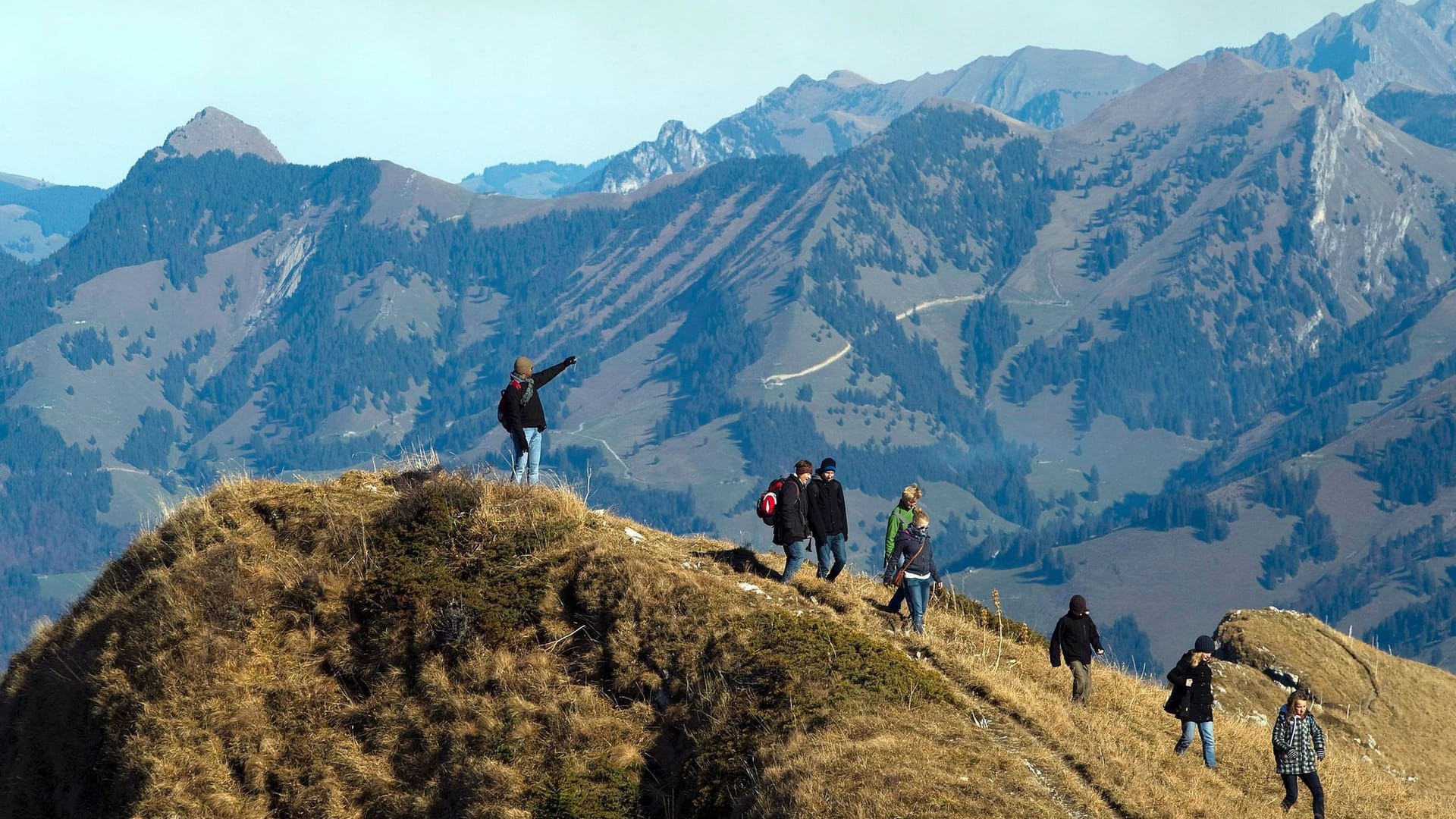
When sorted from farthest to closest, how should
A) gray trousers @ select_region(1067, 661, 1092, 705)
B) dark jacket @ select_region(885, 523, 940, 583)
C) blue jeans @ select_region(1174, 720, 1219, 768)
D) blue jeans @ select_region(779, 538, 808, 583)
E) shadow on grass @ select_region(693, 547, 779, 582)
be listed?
shadow on grass @ select_region(693, 547, 779, 582)
blue jeans @ select_region(779, 538, 808, 583)
dark jacket @ select_region(885, 523, 940, 583)
gray trousers @ select_region(1067, 661, 1092, 705)
blue jeans @ select_region(1174, 720, 1219, 768)

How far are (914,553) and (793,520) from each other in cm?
286

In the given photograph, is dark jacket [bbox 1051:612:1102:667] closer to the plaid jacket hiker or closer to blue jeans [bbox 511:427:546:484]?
the plaid jacket hiker

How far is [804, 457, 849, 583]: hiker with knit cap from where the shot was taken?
3300 centimetres

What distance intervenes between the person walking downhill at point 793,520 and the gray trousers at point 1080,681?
662 centimetres

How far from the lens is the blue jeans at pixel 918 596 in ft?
105

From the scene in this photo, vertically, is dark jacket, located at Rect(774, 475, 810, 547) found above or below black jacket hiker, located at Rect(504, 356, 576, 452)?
below

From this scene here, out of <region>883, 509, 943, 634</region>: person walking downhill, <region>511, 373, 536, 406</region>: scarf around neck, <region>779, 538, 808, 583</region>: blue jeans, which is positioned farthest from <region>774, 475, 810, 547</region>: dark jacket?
<region>511, 373, 536, 406</region>: scarf around neck

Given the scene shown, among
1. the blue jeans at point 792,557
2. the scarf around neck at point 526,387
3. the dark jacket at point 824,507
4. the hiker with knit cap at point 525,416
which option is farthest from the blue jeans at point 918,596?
the scarf around neck at point 526,387

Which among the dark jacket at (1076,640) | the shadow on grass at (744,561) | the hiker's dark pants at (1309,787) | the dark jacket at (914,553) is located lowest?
the hiker's dark pants at (1309,787)

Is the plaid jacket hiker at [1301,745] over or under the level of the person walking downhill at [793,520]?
under

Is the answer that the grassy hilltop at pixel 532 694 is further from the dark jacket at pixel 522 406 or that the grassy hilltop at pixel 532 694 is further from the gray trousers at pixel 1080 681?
the dark jacket at pixel 522 406

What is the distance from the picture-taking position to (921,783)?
2456 centimetres

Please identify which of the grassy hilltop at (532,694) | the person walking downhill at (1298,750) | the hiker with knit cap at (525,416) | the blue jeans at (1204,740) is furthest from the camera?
the hiker with knit cap at (525,416)

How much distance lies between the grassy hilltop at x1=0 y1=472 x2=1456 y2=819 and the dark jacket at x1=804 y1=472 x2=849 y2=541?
150 centimetres
